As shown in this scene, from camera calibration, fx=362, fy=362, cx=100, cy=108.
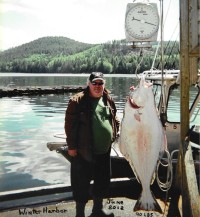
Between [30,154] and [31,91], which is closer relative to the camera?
[30,154]

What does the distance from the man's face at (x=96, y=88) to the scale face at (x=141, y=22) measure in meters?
2.26

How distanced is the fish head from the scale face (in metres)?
3.15

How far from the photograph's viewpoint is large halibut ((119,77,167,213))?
3.36 m

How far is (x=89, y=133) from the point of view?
436 centimetres

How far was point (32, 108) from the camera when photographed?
3331 cm

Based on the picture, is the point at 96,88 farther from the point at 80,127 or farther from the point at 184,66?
the point at 184,66

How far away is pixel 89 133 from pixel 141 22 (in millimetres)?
2843

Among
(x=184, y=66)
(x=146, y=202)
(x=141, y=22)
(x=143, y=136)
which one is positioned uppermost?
(x=141, y=22)

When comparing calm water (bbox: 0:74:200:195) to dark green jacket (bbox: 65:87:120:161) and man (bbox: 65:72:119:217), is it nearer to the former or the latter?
man (bbox: 65:72:119:217)

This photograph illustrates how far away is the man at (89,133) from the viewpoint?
436 cm

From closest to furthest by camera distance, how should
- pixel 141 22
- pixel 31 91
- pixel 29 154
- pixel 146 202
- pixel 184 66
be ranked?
1. pixel 146 202
2. pixel 184 66
3. pixel 141 22
4. pixel 29 154
5. pixel 31 91

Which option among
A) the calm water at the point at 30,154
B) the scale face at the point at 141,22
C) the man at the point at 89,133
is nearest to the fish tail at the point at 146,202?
the man at the point at 89,133

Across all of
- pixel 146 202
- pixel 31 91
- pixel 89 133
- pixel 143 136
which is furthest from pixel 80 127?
pixel 31 91

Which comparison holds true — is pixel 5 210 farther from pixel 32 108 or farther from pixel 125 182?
pixel 32 108
